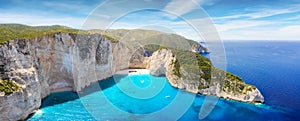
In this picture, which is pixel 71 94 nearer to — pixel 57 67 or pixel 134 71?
pixel 57 67

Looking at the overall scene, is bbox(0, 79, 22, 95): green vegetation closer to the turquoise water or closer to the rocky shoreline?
the rocky shoreline

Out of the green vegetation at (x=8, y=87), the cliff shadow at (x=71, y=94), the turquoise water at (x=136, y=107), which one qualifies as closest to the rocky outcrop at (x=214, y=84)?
the turquoise water at (x=136, y=107)

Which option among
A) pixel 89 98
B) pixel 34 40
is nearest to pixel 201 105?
pixel 89 98

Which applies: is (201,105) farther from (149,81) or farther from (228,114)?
(149,81)

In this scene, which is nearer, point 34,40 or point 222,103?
point 34,40

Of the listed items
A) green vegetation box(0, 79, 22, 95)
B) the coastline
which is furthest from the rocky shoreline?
the coastline

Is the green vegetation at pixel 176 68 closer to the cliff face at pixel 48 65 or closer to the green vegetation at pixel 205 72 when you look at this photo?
the green vegetation at pixel 205 72

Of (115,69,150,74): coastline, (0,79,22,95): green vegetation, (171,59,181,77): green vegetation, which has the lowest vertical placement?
(115,69,150,74): coastline
